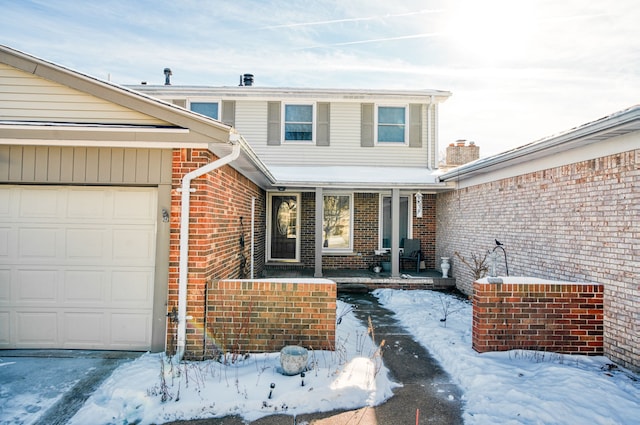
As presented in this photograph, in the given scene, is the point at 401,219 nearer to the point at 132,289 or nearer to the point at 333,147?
the point at 333,147

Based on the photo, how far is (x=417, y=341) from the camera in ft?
18.2

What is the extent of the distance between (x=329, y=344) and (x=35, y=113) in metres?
4.96

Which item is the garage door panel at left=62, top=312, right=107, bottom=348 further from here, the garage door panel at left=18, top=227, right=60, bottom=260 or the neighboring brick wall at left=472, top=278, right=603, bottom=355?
the neighboring brick wall at left=472, top=278, right=603, bottom=355

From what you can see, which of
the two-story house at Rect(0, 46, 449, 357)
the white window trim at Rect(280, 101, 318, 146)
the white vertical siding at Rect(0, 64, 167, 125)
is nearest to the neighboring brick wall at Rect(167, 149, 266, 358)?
the two-story house at Rect(0, 46, 449, 357)

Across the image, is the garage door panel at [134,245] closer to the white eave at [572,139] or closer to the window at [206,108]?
the white eave at [572,139]

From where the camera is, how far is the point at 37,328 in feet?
15.3

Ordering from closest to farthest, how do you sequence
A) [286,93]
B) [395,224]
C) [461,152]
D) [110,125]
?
1. [110,125]
2. [395,224]
3. [286,93]
4. [461,152]

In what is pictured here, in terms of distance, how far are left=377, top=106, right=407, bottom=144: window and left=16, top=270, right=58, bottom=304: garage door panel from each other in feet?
30.6

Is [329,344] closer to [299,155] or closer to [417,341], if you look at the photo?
[417,341]

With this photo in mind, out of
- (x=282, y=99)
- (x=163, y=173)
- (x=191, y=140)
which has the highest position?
(x=282, y=99)

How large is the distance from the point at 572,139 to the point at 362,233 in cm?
717

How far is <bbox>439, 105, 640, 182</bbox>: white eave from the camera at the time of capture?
3834 millimetres

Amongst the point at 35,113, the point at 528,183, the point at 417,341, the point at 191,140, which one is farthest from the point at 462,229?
the point at 35,113

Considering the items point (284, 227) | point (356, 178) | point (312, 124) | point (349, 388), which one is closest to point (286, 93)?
point (312, 124)
